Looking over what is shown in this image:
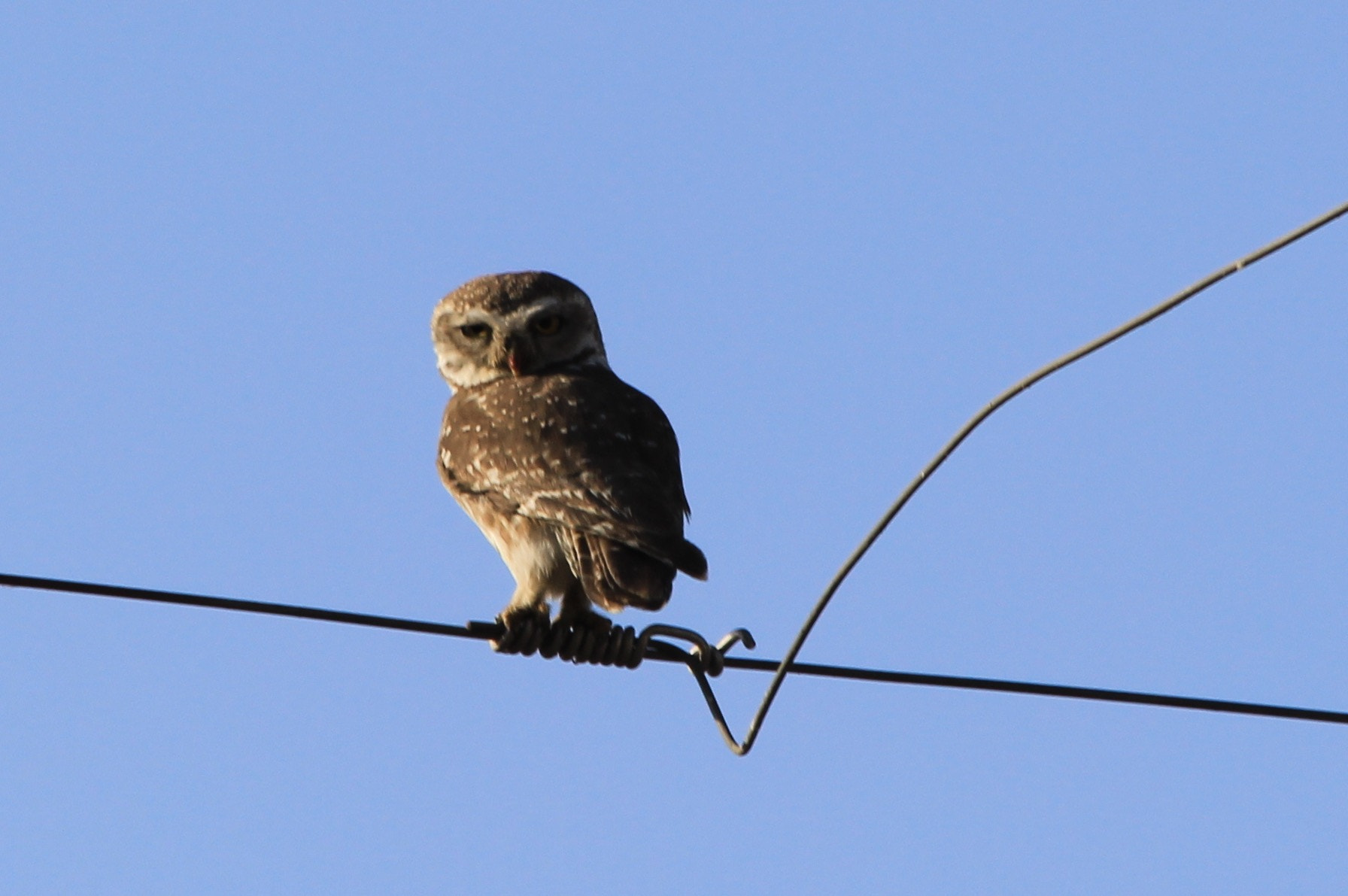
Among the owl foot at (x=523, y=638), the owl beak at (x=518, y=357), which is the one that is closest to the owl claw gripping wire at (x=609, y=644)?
the owl foot at (x=523, y=638)

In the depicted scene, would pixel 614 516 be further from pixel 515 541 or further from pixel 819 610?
pixel 819 610

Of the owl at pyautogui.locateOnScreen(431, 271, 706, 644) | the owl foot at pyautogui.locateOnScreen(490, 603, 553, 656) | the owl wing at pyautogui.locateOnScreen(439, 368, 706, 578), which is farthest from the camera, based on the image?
the owl wing at pyautogui.locateOnScreen(439, 368, 706, 578)

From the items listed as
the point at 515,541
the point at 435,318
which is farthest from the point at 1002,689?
the point at 435,318

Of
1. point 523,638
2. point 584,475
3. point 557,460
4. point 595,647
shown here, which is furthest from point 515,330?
point 595,647

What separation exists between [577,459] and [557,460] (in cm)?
9

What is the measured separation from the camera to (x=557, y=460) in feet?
24.0

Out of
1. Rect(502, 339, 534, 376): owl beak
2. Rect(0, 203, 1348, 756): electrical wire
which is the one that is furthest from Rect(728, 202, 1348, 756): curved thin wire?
Rect(502, 339, 534, 376): owl beak

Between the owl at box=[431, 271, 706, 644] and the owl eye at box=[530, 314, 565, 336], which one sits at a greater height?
the owl eye at box=[530, 314, 565, 336]

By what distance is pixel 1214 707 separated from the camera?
16.8ft

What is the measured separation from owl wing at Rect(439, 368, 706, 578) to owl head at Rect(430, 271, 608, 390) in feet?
1.29

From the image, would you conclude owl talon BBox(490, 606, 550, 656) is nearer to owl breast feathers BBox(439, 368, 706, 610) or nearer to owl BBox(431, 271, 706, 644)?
owl BBox(431, 271, 706, 644)

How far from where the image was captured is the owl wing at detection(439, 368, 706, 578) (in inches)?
265

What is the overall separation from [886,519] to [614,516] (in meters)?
2.14

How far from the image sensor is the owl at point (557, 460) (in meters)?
6.61
